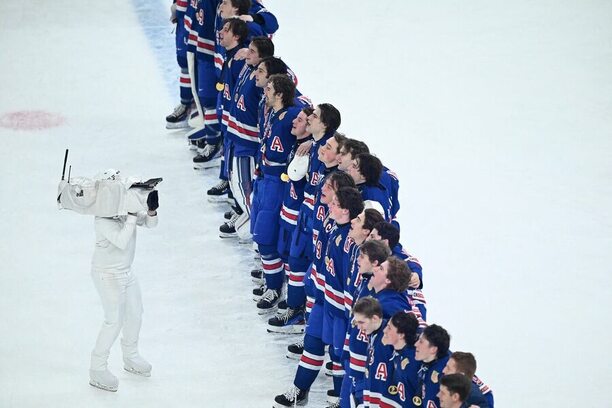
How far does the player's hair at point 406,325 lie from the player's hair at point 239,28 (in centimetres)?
307

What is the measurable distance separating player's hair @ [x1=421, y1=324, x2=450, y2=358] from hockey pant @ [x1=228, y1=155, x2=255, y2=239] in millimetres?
2773

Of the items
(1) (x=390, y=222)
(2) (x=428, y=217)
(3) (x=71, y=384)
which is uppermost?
(1) (x=390, y=222)

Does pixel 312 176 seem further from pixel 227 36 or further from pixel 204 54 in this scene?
pixel 204 54

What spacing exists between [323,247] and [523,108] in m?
4.09

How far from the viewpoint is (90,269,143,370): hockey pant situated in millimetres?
7094

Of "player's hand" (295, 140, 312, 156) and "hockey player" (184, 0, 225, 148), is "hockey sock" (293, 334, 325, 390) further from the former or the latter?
"hockey player" (184, 0, 225, 148)

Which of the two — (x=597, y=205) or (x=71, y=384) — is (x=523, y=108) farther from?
(x=71, y=384)

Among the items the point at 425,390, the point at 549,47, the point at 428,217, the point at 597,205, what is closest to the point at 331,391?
the point at 425,390

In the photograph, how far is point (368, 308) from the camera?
6.16 meters

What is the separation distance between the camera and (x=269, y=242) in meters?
7.89

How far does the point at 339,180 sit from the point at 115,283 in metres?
1.27

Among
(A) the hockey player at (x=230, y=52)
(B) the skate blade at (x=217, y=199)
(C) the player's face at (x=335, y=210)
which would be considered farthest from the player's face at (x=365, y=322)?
(B) the skate blade at (x=217, y=199)

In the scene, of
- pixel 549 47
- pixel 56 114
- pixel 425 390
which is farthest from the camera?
pixel 549 47

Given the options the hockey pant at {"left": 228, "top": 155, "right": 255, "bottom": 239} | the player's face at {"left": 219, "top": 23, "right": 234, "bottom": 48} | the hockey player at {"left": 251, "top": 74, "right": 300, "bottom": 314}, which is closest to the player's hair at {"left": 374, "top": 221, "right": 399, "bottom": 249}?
the hockey player at {"left": 251, "top": 74, "right": 300, "bottom": 314}
